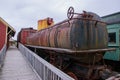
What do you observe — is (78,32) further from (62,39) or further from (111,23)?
(111,23)

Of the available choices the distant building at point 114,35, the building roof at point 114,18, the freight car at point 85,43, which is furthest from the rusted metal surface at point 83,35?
the building roof at point 114,18

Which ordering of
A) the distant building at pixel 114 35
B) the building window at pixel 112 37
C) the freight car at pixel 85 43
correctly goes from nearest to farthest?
the freight car at pixel 85 43
the distant building at pixel 114 35
the building window at pixel 112 37

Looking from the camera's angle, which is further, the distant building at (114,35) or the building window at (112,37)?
the building window at (112,37)

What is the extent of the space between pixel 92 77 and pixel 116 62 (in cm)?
273

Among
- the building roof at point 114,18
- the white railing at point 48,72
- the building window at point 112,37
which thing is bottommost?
the white railing at point 48,72

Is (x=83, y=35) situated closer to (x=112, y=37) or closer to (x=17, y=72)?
(x=112, y=37)

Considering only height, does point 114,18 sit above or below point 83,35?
above

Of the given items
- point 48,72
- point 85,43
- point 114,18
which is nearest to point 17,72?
point 48,72

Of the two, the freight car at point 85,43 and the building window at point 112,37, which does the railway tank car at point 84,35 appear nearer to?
the freight car at point 85,43

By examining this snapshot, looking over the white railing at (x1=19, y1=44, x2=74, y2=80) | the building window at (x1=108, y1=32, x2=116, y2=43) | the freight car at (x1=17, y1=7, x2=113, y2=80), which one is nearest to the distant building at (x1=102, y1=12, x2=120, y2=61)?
the building window at (x1=108, y1=32, x2=116, y2=43)

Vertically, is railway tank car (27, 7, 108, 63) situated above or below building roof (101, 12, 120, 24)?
below

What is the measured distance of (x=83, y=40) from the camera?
628cm

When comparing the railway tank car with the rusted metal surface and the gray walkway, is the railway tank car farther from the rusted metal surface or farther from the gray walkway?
the gray walkway

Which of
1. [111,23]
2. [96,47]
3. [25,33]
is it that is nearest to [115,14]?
[111,23]
